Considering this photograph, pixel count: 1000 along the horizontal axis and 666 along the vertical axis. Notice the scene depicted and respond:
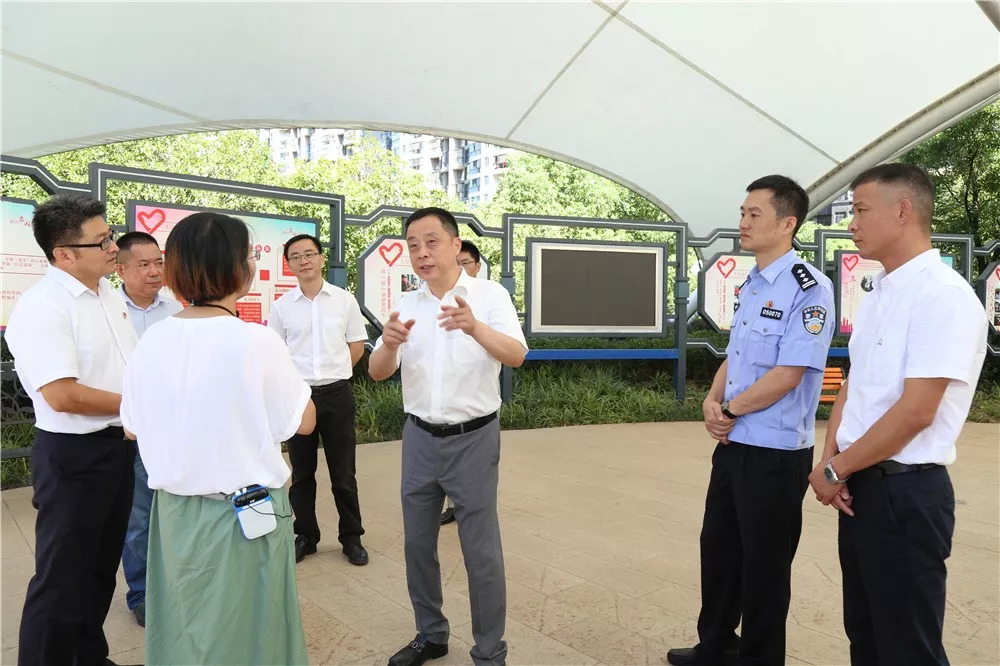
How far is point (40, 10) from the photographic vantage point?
7.78 m

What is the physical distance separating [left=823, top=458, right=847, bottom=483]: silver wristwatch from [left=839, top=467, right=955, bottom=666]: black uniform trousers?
0.08 meters

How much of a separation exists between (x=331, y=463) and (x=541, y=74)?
27.2ft

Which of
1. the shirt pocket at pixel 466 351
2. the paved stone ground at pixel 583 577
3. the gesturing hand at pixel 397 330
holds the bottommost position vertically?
the paved stone ground at pixel 583 577

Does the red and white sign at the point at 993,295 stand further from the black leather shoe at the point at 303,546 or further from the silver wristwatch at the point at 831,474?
the black leather shoe at the point at 303,546

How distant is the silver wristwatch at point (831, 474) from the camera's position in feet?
6.60

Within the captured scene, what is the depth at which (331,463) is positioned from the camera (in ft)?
13.3

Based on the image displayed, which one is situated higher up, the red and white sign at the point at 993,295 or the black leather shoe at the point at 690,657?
the red and white sign at the point at 993,295

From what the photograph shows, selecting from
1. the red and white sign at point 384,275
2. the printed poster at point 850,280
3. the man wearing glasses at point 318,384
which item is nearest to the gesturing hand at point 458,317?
the man wearing glasses at point 318,384

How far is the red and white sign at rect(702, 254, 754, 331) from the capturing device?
9.47 meters

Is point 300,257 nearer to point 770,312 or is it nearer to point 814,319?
point 770,312

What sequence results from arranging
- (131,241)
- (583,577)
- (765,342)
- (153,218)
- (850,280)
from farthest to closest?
1. (850,280)
2. (153,218)
3. (583,577)
4. (131,241)
5. (765,342)

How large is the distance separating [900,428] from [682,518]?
2.98 metres

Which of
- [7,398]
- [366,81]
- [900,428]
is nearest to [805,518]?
[900,428]

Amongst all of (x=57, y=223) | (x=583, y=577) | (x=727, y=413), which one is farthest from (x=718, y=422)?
(x=57, y=223)
